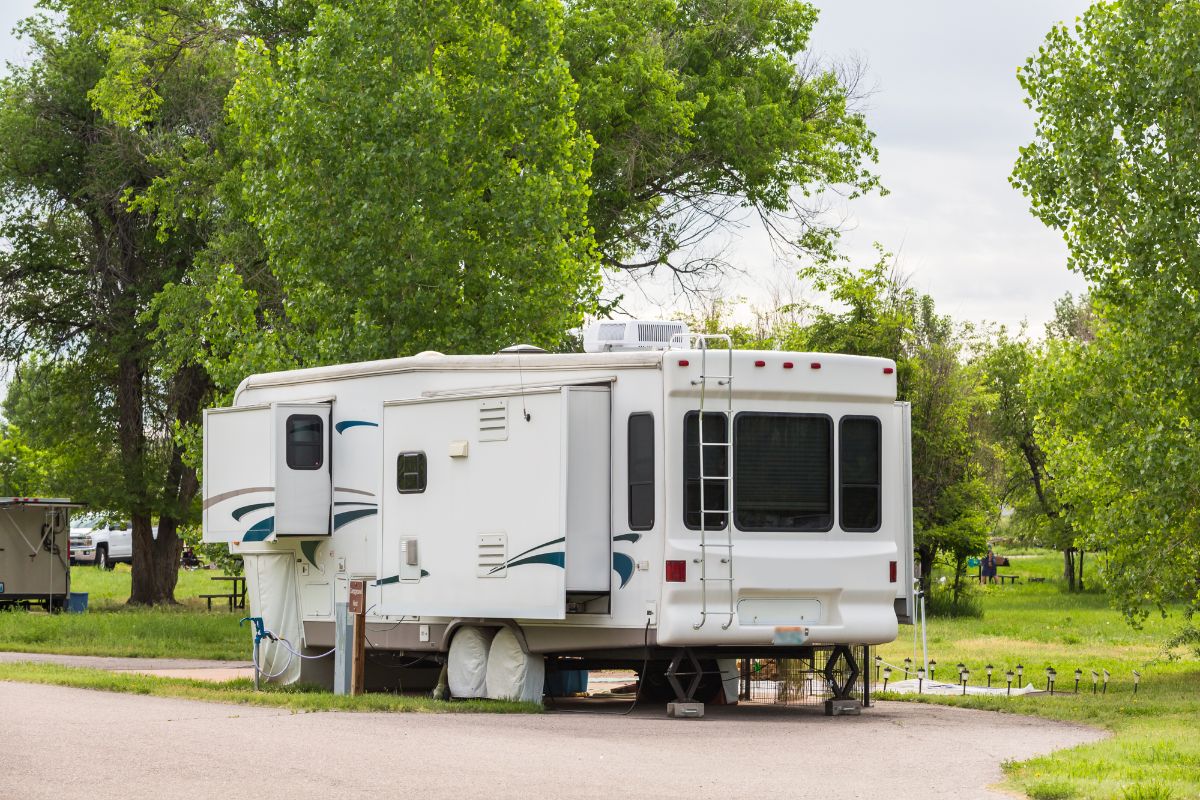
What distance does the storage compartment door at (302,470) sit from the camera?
45.2 feet

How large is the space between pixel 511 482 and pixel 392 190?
23.7ft

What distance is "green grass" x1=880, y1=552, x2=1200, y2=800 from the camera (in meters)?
8.59

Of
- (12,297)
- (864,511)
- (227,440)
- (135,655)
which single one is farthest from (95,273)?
(864,511)

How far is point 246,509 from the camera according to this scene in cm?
1427

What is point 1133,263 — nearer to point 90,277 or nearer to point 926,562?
point 926,562

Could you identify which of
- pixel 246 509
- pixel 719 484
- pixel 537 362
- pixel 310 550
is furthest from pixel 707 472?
pixel 246 509

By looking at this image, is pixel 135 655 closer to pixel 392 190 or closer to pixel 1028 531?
pixel 392 190

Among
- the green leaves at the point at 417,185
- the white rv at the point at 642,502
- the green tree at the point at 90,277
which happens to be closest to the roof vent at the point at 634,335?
the white rv at the point at 642,502

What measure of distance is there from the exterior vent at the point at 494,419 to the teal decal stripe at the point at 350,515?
5.03ft

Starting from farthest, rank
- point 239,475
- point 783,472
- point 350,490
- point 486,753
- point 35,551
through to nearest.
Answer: point 35,551 → point 239,475 → point 350,490 → point 783,472 → point 486,753

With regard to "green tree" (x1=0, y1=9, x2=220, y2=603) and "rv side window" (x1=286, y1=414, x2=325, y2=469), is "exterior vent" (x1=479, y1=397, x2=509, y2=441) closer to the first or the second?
"rv side window" (x1=286, y1=414, x2=325, y2=469)

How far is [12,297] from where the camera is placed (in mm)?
29281

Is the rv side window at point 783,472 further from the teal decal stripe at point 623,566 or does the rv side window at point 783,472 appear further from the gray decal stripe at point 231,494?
the gray decal stripe at point 231,494

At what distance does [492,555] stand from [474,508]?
1.42 ft
